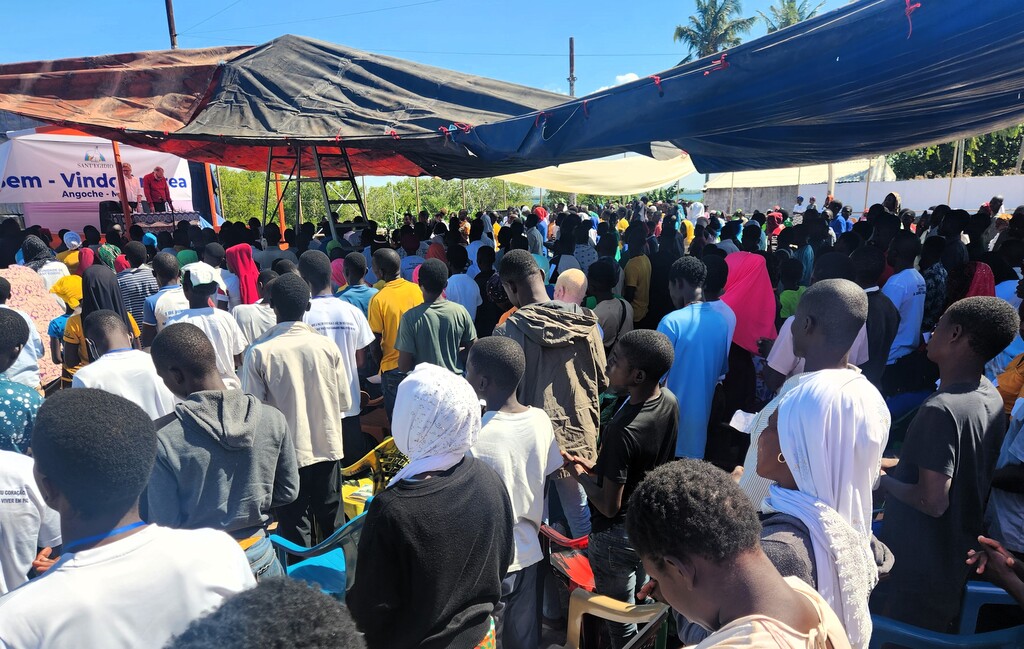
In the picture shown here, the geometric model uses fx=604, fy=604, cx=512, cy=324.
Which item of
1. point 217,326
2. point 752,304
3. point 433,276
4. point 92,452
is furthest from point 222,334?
point 752,304

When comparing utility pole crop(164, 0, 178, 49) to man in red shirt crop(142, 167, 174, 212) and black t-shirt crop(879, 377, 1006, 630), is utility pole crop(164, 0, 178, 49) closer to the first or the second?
man in red shirt crop(142, 167, 174, 212)

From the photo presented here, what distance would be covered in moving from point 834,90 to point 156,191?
43.1 ft

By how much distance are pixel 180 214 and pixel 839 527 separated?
12.3 metres

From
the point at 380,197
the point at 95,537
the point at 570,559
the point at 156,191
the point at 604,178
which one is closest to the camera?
the point at 95,537

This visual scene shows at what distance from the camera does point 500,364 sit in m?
2.48

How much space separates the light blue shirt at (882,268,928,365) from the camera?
4.82 m

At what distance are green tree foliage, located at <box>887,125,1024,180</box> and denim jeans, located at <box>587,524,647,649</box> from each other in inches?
1028

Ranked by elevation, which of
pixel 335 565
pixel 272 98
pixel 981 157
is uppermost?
pixel 272 98

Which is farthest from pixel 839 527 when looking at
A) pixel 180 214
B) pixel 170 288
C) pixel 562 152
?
pixel 180 214

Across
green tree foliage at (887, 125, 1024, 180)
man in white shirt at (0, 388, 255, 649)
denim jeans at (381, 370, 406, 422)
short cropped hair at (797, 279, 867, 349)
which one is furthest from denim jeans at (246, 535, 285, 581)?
green tree foliage at (887, 125, 1024, 180)

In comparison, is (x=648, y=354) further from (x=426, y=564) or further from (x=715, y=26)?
(x=715, y=26)

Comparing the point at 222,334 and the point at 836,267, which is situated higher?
the point at 836,267

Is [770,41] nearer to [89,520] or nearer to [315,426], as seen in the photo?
[315,426]

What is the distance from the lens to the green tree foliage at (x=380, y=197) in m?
21.8
